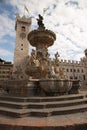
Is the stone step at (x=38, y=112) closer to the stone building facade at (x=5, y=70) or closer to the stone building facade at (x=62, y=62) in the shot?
the stone building facade at (x=62, y=62)

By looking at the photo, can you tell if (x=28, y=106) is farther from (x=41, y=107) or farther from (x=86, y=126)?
(x=86, y=126)

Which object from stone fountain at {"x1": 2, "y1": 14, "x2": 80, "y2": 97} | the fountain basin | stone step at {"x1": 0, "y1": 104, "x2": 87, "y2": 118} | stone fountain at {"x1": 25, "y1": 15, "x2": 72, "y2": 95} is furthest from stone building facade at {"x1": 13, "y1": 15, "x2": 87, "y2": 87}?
stone step at {"x1": 0, "y1": 104, "x2": 87, "y2": 118}

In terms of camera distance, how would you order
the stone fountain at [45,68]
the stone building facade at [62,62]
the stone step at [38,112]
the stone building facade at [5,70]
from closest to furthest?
the stone step at [38,112] → the stone fountain at [45,68] → the stone building facade at [62,62] → the stone building facade at [5,70]

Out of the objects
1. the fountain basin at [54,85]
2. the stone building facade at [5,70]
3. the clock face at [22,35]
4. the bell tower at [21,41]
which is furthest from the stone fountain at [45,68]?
the stone building facade at [5,70]

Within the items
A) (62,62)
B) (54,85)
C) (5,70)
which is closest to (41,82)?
(54,85)

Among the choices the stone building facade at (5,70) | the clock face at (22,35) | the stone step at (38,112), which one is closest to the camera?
the stone step at (38,112)

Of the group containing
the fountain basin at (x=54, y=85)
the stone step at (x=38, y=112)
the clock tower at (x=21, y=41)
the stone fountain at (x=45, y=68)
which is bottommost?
the stone step at (x=38, y=112)

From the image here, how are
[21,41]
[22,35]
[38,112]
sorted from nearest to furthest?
[38,112] → [21,41] → [22,35]

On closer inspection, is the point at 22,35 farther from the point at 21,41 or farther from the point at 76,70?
the point at 76,70

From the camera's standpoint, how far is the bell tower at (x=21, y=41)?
54119mm

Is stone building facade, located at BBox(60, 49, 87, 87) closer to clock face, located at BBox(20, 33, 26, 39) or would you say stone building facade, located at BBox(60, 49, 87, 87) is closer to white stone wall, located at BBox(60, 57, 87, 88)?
white stone wall, located at BBox(60, 57, 87, 88)

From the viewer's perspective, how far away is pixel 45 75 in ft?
37.1

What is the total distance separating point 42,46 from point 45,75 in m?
4.00

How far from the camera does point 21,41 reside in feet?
186
